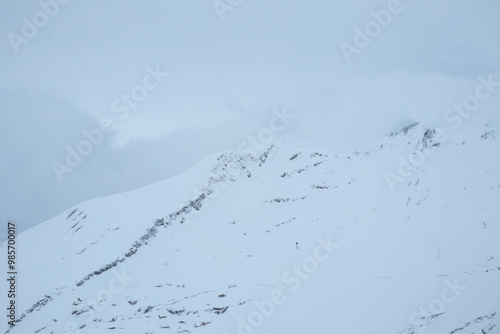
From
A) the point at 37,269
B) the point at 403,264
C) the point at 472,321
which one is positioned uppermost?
the point at 37,269

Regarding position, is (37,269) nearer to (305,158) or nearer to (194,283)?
(194,283)

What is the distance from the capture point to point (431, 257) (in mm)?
20344

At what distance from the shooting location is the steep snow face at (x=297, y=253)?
1734cm

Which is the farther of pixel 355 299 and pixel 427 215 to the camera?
pixel 427 215

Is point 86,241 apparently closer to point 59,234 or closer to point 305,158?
point 59,234

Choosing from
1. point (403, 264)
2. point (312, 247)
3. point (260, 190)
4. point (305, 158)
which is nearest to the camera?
point (403, 264)

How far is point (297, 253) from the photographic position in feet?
81.1

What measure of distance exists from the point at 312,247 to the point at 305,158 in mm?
24699

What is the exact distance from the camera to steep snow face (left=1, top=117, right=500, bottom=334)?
56.9ft

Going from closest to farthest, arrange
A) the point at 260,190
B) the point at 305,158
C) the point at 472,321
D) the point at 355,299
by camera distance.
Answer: the point at 472,321
the point at 355,299
the point at 260,190
the point at 305,158

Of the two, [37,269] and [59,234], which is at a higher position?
[59,234]

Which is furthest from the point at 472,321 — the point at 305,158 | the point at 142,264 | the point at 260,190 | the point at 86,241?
the point at 86,241

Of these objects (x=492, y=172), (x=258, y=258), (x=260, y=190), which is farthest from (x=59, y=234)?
(x=492, y=172)

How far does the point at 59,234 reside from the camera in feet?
160
